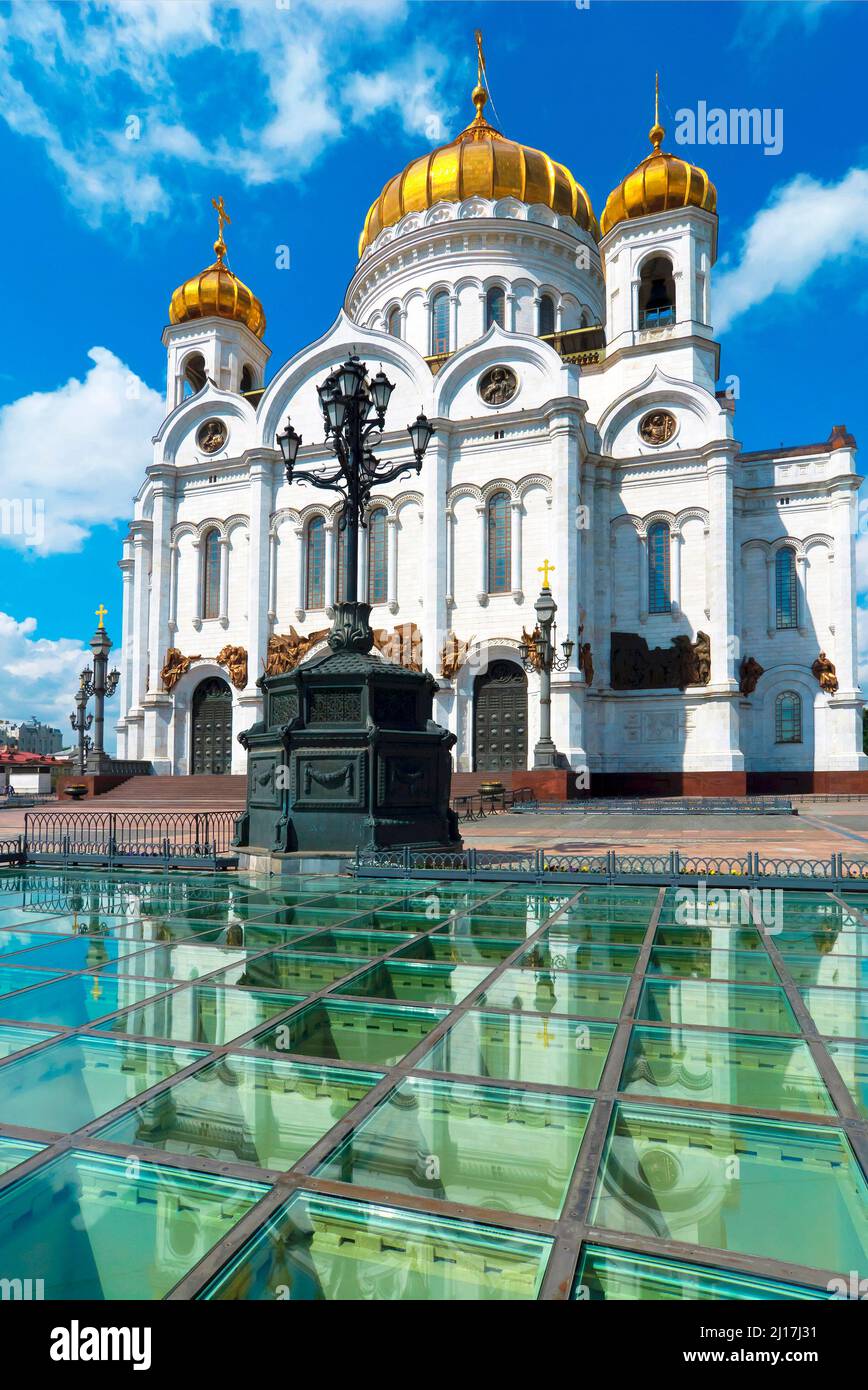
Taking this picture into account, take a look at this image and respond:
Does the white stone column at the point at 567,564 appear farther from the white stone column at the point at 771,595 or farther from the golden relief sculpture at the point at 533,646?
the white stone column at the point at 771,595

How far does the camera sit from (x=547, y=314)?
4125cm

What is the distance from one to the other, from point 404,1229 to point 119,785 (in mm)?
32412

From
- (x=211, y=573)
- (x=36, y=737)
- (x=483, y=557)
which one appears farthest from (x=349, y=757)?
(x=36, y=737)

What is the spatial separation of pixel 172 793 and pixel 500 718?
1304 cm

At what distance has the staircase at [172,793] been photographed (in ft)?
93.2

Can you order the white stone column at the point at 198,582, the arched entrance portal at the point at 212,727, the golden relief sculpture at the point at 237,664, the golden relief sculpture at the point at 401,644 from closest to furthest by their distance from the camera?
1. the golden relief sculpture at the point at 401,644
2. the golden relief sculpture at the point at 237,664
3. the arched entrance portal at the point at 212,727
4. the white stone column at the point at 198,582

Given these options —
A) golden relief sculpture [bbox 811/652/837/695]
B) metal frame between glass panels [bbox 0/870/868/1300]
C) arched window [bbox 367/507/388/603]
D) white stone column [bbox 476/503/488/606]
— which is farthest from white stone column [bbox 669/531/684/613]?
metal frame between glass panels [bbox 0/870/868/1300]

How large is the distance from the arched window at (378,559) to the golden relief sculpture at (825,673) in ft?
58.4

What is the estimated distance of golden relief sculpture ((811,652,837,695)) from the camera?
32.3 metres

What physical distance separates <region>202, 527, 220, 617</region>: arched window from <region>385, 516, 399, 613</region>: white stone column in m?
8.77

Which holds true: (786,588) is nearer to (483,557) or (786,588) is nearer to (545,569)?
(545,569)

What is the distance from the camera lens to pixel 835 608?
32719 millimetres

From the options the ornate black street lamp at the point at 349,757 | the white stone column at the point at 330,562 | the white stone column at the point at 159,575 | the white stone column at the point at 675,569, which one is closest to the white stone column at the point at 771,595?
the white stone column at the point at 675,569
